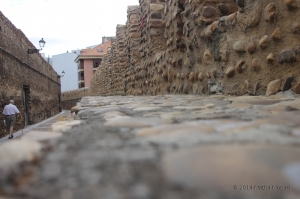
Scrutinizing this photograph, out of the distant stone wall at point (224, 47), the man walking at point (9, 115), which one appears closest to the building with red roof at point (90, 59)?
the man walking at point (9, 115)

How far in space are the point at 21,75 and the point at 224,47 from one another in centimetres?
972

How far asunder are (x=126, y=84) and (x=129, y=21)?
4.93 ft

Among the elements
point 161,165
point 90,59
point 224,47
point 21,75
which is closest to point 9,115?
point 21,75

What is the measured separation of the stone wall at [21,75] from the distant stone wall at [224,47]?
5420mm

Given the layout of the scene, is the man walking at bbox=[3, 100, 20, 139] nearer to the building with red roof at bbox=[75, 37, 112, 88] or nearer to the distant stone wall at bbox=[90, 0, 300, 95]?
the distant stone wall at bbox=[90, 0, 300, 95]

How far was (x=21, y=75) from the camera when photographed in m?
10.8

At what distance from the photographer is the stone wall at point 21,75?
862 centimetres

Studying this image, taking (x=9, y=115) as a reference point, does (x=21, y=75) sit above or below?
above

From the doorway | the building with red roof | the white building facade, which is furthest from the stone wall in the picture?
the white building facade

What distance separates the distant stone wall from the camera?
199 centimetres

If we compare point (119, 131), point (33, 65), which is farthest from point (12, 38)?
point (119, 131)

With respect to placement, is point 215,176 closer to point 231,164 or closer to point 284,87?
point 231,164

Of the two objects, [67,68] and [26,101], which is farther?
[67,68]

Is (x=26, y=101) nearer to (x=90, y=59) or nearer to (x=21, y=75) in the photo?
(x=21, y=75)
